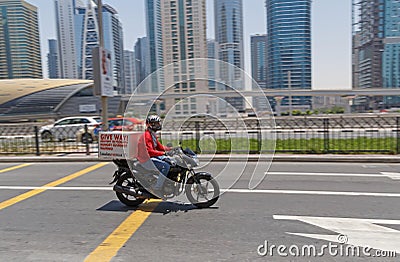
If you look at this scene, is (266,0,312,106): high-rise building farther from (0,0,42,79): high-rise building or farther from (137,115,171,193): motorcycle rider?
(0,0,42,79): high-rise building

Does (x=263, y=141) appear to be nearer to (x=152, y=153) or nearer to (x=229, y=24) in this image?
(x=229, y=24)

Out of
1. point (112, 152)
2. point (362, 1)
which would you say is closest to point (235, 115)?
point (112, 152)

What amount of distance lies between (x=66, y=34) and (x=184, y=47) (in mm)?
35402

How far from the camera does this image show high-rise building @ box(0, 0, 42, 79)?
79.4 metres

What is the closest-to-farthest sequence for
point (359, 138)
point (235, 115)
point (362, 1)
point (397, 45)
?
point (235, 115), point (359, 138), point (397, 45), point (362, 1)

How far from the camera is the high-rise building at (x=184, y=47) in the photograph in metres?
6.19

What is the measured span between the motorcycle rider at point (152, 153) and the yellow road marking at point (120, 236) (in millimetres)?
476

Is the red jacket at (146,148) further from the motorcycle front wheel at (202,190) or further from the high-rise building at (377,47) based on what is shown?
the high-rise building at (377,47)

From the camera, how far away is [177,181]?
5801 millimetres

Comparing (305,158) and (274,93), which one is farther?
(274,93)

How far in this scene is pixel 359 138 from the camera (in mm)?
12844

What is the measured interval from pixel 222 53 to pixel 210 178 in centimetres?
307

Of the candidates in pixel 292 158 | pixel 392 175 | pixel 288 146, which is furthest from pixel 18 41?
pixel 392 175

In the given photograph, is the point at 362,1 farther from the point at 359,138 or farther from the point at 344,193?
the point at 344,193
